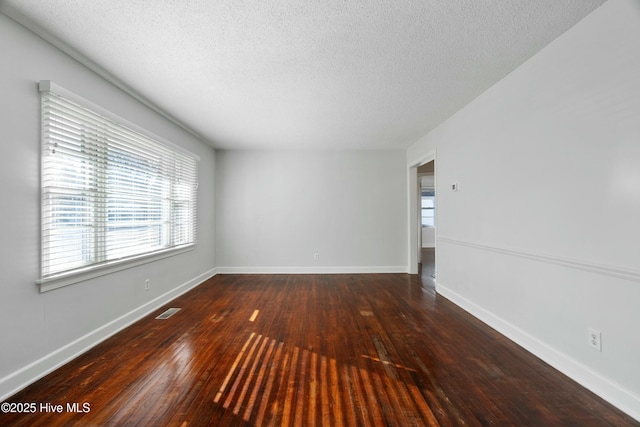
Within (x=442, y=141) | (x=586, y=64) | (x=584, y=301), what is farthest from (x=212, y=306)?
(x=586, y=64)

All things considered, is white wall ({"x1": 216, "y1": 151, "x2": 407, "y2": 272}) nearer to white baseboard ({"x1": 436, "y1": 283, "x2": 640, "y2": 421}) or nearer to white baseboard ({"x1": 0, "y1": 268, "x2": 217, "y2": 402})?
white baseboard ({"x1": 0, "y1": 268, "x2": 217, "y2": 402})

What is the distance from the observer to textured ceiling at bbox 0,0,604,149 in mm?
1825

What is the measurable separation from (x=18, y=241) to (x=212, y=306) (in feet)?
7.01

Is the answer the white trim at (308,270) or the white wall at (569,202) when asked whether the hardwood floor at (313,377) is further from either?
the white trim at (308,270)

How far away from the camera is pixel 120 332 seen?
110 inches

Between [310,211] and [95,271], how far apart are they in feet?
12.3

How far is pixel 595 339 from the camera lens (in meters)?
1.89

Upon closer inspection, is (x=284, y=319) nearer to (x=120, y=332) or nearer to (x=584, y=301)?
(x=120, y=332)

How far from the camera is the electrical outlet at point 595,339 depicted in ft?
6.09

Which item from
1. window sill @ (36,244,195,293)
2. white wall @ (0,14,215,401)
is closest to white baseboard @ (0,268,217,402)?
white wall @ (0,14,215,401)

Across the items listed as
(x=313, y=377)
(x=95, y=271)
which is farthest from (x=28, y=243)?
(x=313, y=377)

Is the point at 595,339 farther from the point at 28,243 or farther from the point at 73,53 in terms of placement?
the point at 73,53

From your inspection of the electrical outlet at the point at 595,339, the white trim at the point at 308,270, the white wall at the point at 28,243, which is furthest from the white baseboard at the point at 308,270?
the electrical outlet at the point at 595,339

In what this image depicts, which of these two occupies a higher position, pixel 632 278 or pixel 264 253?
pixel 632 278
